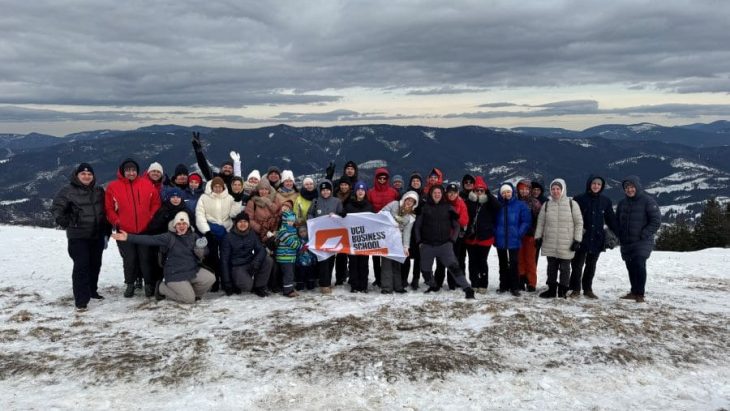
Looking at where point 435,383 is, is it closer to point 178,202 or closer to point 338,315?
point 338,315

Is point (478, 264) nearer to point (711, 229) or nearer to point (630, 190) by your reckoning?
point (630, 190)

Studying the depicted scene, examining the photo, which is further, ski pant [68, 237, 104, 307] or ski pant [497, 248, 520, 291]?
ski pant [497, 248, 520, 291]

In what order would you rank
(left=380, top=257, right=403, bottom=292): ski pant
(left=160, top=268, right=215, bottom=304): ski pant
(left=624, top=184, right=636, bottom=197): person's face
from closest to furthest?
(left=160, top=268, right=215, bottom=304): ski pant → (left=624, top=184, right=636, bottom=197): person's face → (left=380, top=257, right=403, bottom=292): ski pant

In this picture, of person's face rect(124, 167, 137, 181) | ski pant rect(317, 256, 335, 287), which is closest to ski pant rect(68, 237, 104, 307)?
person's face rect(124, 167, 137, 181)

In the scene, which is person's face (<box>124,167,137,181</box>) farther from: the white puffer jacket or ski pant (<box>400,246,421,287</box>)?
ski pant (<box>400,246,421,287</box>)

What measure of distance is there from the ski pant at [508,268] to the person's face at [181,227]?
6.80m

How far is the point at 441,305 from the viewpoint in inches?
358

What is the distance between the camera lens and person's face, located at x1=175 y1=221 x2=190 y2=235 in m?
9.11

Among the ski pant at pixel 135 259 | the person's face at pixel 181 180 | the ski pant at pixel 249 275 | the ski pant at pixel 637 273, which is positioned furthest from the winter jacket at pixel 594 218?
the ski pant at pixel 135 259

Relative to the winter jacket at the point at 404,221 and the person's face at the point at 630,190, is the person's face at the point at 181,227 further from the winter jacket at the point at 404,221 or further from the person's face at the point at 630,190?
the person's face at the point at 630,190

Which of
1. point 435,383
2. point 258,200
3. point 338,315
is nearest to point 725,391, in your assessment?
point 435,383

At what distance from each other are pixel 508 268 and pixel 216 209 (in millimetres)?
6813

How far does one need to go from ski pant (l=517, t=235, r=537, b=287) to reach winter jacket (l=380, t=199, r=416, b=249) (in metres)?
2.71

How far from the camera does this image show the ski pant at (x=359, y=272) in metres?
10.6
